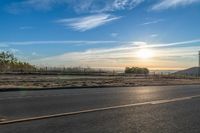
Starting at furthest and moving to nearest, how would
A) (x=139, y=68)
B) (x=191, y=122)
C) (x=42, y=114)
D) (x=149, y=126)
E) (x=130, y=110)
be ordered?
1. (x=139, y=68)
2. (x=130, y=110)
3. (x=42, y=114)
4. (x=191, y=122)
5. (x=149, y=126)

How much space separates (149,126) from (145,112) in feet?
9.03

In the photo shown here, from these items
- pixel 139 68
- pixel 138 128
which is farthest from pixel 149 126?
pixel 139 68

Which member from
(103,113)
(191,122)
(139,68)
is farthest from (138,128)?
(139,68)

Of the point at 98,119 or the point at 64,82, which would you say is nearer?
the point at 98,119

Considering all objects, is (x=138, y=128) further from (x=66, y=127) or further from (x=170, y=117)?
(x=170, y=117)

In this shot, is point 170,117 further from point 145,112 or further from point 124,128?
point 124,128

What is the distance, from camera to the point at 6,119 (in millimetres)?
9680

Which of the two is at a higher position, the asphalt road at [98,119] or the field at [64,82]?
the field at [64,82]

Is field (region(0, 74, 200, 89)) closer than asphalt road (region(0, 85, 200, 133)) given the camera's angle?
No

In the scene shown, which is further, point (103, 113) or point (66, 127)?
point (103, 113)

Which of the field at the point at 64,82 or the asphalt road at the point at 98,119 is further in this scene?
the field at the point at 64,82

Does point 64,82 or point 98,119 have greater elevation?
point 64,82

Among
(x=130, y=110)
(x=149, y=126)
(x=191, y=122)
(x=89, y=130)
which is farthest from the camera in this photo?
(x=130, y=110)

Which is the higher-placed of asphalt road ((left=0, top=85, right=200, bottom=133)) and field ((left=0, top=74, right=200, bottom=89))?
field ((left=0, top=74, right=200, bottom=89))
